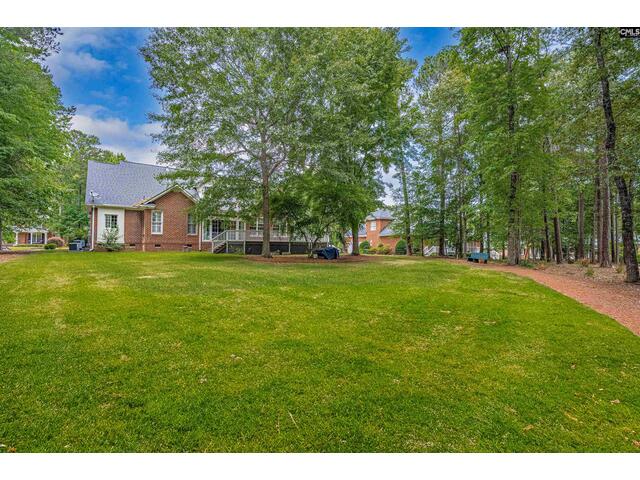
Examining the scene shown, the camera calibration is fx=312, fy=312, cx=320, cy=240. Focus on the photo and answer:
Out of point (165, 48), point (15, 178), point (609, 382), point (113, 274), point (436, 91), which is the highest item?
point (436, 91)

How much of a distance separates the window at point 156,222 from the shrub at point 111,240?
1.84m

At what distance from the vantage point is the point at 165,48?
9461 mm

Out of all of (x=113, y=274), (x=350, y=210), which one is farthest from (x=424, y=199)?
(x=113, y=274)

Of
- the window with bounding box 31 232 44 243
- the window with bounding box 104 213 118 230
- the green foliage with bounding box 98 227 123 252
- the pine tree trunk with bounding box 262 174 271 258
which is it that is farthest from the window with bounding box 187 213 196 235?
the window with bounding box 31 232 44 243

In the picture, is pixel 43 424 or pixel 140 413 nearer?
pixel 43 424

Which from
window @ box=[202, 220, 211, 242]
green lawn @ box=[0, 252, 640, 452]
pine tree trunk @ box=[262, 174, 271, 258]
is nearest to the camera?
green lawn @ box=[0, 252, 640, 452]

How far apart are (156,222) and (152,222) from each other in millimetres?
212

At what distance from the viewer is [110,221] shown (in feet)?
58.3

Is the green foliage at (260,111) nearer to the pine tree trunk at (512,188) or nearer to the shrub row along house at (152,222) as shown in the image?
the pine tree trunk at (512,188)

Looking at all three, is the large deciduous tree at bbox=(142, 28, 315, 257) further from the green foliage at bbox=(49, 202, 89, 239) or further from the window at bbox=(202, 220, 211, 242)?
the green foliage at bbox=(49, 202, 89, 239)

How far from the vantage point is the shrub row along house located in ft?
58.1

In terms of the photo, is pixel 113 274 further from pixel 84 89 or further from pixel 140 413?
pixel 140 413
